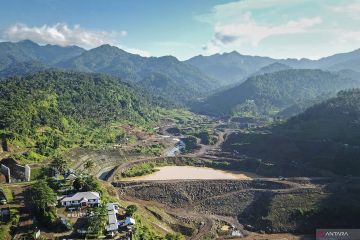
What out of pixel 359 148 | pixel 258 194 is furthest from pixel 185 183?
pixel 359 148

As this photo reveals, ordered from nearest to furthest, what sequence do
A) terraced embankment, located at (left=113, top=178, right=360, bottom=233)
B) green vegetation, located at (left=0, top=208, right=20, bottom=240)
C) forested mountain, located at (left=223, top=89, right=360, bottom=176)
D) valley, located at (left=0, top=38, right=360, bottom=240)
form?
green vegetation, located at (left=0, top=208, right=20, bottom=240)
valley, located at (left=0, top=38, right=360, bottom=240)
terraced embankment, located at (left=113, top=178, right=360, bottom=233)
forested mountain, located at (left=223, top=89, right=360, bottom=176)

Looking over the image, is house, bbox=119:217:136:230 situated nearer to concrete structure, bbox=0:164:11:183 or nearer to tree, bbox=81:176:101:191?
tree, bbox=81:176:101:191

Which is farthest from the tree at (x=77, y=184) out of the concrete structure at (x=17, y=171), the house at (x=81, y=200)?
the concrete structure at (x=17, y=171)

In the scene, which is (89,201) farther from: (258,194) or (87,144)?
(87,144)

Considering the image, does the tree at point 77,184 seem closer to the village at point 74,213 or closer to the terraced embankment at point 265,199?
the village at point 74,213

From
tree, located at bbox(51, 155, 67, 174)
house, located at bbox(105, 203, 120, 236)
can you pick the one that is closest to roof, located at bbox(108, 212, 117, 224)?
house, located at bbox(105, 203, 120, 236)

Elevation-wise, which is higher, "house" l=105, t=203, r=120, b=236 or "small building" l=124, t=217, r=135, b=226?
"house" l=105, t=203, r=120, b=236
